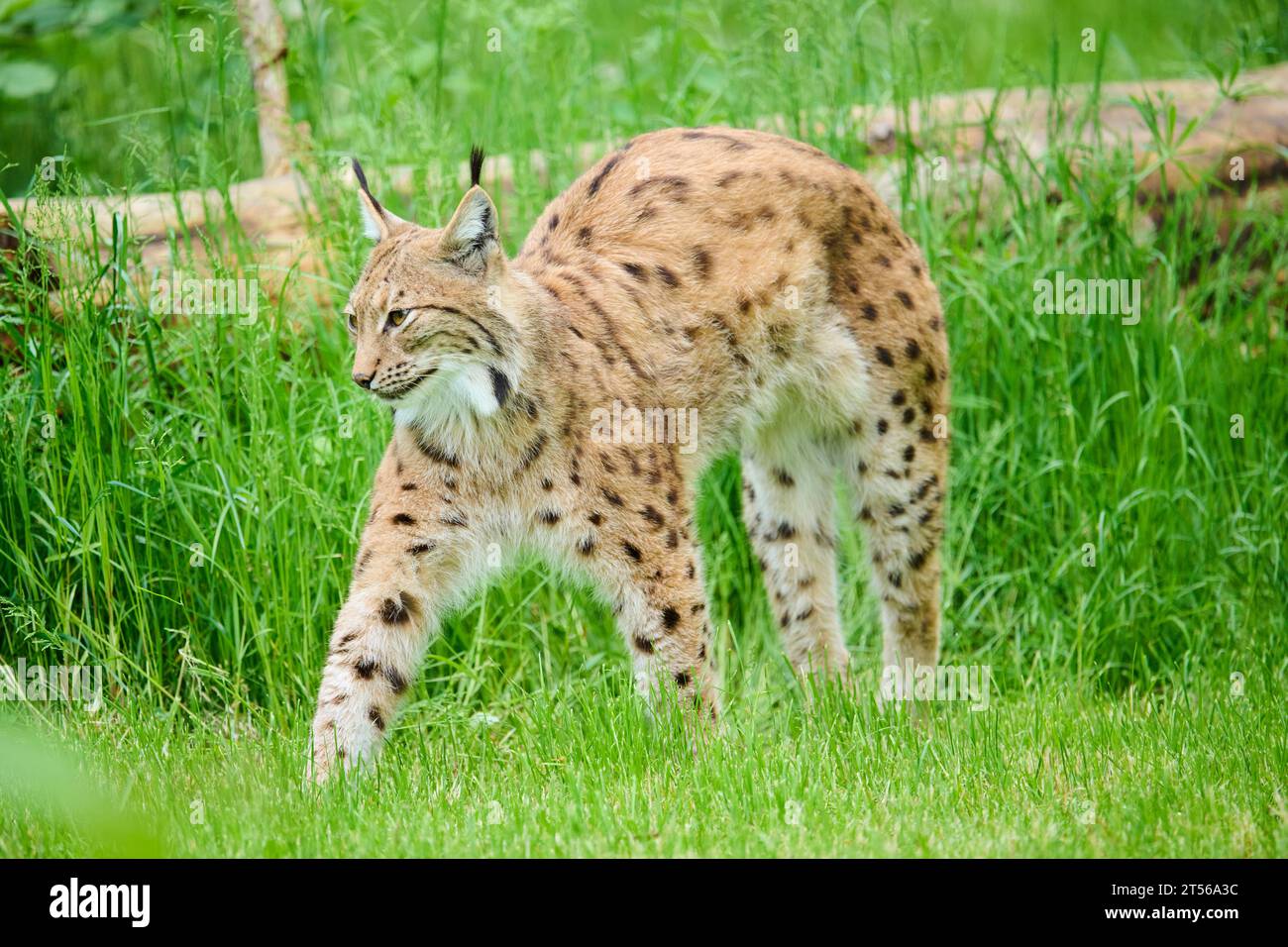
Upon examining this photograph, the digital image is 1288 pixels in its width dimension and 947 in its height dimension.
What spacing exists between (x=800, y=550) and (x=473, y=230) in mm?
1854

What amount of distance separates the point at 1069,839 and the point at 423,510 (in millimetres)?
1950

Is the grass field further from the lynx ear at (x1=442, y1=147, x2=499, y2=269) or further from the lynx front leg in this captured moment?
the lynx ear at (x1=442, y1=147, x2=499, y2=269)

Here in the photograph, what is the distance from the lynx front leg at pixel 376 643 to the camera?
397 centimetres

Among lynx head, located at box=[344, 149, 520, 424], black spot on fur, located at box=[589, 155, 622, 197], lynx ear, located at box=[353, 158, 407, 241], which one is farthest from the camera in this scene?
black spot on fur, located at box=[589, 155, 622, 197]

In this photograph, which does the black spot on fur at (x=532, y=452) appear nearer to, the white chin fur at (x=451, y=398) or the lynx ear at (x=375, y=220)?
the white chin fur at (x=451, y=398)

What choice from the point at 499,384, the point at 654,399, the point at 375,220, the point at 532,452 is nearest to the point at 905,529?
the point at 654,399

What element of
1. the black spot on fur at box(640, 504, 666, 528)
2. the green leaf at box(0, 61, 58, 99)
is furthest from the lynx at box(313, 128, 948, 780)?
the green leaf at box(0, 61, 58, 99)

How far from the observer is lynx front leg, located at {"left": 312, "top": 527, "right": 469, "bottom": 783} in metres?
3.97

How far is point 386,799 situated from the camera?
12.0 feet

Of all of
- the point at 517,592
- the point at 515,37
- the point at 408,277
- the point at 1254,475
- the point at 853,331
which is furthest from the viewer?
the point at 515,37

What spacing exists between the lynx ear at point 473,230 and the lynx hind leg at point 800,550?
1.49 meters

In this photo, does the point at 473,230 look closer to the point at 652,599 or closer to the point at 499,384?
the point at 499,384

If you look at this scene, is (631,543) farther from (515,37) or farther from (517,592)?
(515,37)

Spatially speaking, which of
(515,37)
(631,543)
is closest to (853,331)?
(631,543)
